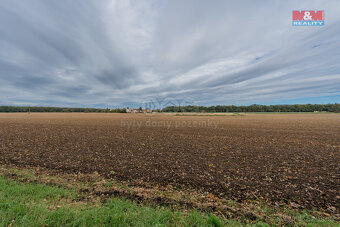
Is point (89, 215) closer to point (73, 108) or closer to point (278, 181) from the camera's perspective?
point (278, 181)

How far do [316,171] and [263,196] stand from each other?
4.68 meters

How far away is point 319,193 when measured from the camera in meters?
4.95

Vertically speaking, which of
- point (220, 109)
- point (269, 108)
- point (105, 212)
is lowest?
point (105, 212)

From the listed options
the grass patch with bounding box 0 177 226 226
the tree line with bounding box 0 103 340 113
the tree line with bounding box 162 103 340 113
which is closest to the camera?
the grass patch with bounding box 0 177 226 226

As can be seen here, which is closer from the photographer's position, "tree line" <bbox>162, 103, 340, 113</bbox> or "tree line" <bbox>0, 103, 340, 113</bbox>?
"tree line" <bbox>0, 103, 340, 113</bbox>

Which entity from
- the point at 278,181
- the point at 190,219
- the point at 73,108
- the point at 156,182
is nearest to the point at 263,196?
the point at 278,181

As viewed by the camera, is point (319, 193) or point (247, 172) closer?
point (319, 193)

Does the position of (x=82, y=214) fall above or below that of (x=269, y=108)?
below

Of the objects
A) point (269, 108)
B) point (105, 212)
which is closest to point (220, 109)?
point (269, 108)

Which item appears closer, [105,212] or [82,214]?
[82,214]

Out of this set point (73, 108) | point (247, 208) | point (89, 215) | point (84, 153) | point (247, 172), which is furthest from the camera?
point (73, 108)

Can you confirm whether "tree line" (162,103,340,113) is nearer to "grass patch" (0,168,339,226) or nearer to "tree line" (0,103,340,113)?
"tree line" (0,103,340,113)

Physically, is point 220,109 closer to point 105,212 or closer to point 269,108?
point 269,108

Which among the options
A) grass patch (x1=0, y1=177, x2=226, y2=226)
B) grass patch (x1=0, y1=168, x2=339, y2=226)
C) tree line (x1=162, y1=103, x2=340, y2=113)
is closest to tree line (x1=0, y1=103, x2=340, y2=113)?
tree line (x1=162, y1=103, x2=340, y2=113)
